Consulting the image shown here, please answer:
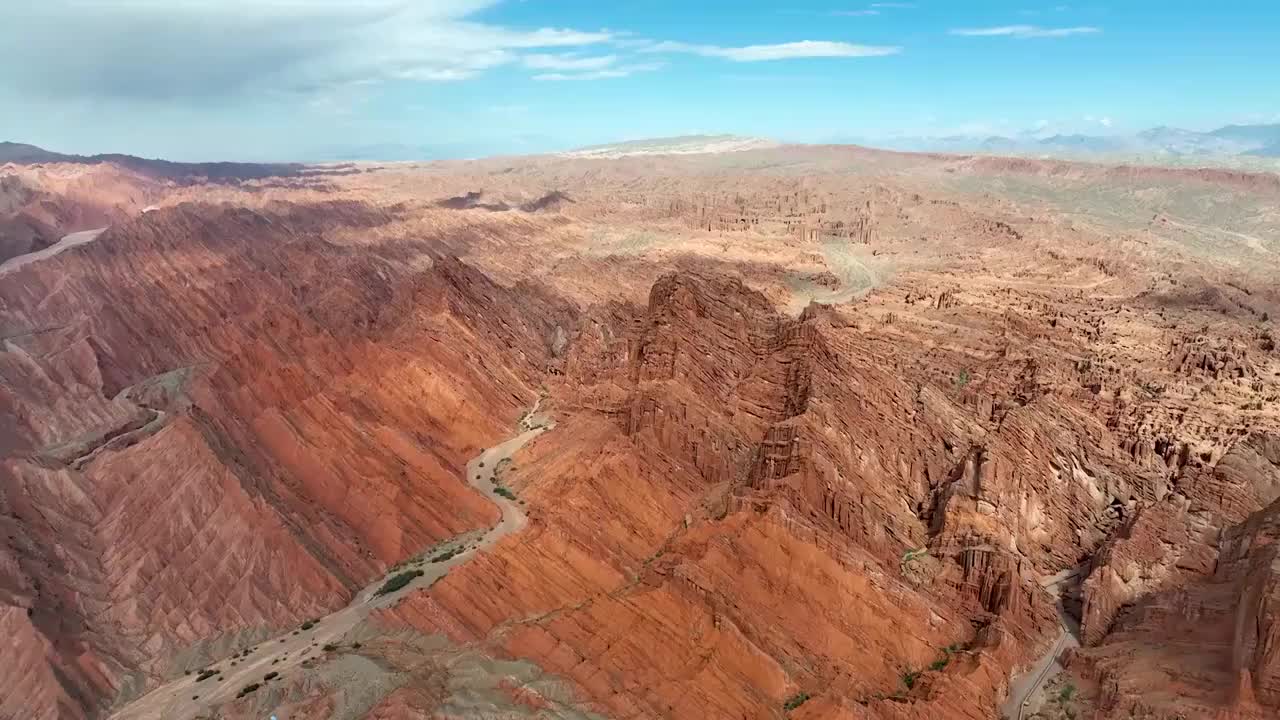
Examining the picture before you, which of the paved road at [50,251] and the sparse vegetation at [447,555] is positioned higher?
the paved road at [50,251]

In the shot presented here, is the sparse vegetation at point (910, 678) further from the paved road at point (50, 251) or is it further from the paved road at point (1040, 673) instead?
the paved road at point (50, 251)

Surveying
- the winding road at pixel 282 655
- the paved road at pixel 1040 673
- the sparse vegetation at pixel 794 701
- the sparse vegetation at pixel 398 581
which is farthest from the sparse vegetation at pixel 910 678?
the sparse vegetation at pixel 398 581

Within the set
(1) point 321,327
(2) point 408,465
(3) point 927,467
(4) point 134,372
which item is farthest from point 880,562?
(4) point 134,372

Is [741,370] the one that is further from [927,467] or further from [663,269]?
[663,269]

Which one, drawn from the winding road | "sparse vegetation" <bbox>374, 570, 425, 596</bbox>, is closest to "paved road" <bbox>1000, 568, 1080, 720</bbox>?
the winding road

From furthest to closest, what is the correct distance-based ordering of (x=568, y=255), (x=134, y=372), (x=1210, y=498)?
(x=568, y=255) < (x=134, y=372) < (x=1210, y=498)

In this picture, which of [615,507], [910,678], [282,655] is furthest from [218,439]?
[910,678]
